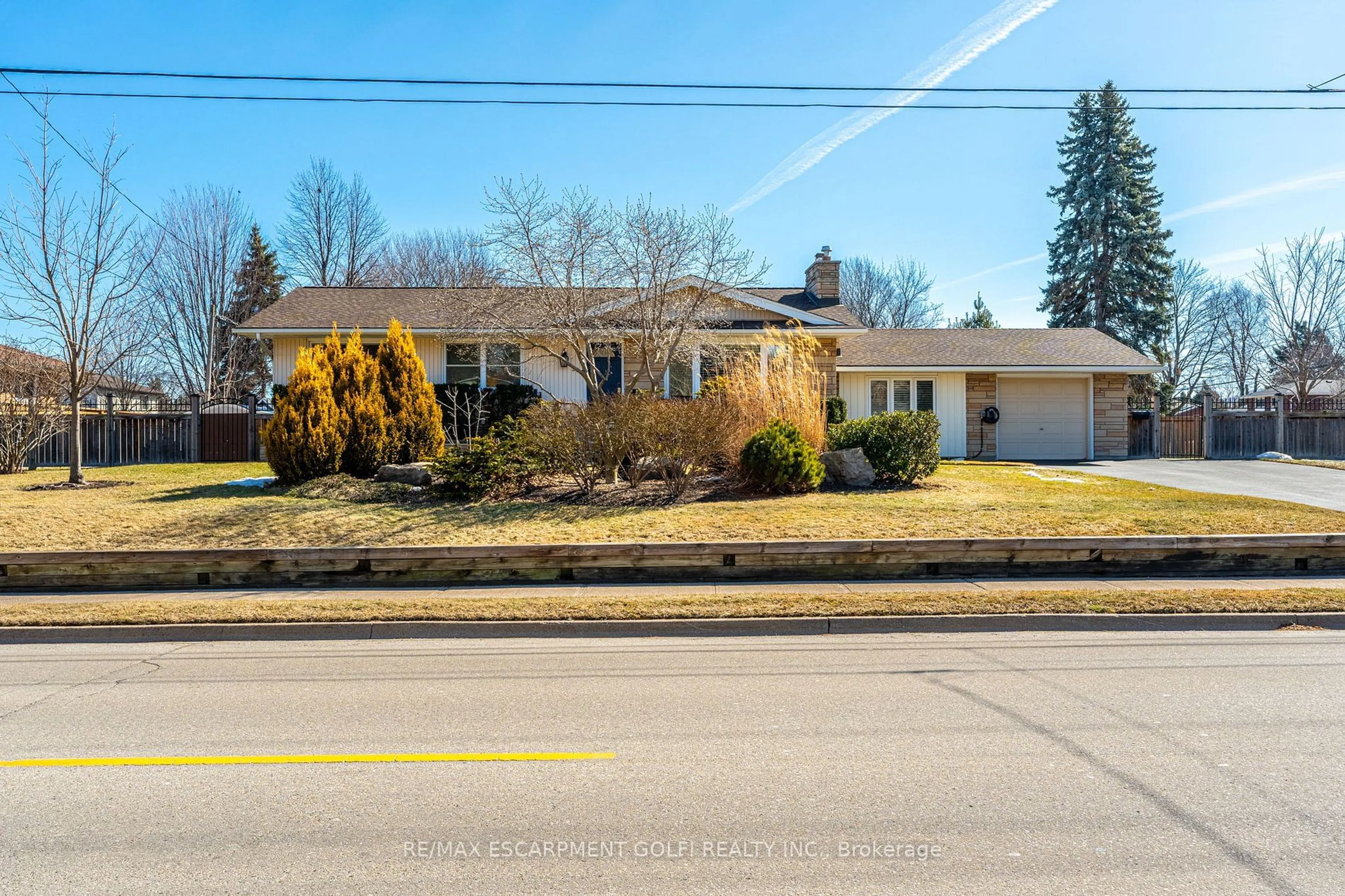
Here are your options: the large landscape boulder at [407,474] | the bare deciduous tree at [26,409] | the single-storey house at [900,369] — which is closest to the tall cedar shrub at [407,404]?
the large landscape boulder at [407,474]

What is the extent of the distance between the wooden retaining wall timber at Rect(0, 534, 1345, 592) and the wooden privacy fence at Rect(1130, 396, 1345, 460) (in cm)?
1641

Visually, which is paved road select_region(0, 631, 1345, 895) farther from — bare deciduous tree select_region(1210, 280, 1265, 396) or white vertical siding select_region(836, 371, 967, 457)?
bare deciduous tree select_region(1210, 280, 1265, 396)

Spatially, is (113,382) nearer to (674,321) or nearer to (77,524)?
(77,524)

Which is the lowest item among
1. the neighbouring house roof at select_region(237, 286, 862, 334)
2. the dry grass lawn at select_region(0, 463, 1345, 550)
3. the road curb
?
the road curb

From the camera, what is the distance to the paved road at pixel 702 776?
127 inches

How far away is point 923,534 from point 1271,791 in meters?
6.87

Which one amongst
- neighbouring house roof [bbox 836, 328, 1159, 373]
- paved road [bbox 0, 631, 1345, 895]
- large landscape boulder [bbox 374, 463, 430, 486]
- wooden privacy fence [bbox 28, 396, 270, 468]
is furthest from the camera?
neighbouring house roof [bbox 836, 328, 1159, 373]

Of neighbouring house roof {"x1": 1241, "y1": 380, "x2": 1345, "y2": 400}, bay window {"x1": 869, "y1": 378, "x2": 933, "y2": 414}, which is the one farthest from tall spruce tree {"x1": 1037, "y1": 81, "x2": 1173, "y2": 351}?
bay window {"x1": 869, "y1": 378, "x2": 933, "y2": 414}

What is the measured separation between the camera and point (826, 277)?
24.5 m

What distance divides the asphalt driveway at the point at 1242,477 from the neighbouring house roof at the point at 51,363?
73.1 feet

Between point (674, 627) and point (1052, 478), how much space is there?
39.4 feet

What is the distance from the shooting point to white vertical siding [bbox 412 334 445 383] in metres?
22.2

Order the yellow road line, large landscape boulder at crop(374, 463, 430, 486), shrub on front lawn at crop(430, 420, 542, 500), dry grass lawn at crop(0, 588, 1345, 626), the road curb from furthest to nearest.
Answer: large landscape boulder at crop(374, 463, 430, 486), shrub on front lawn at crop(430, 420, 542, 500), dry grass lawn at crop(0, 588, 1345, 626), the road curb, the yellow road line

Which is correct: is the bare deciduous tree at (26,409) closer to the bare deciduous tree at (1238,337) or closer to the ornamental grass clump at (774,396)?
the ornamental grass clump at (774,396)
